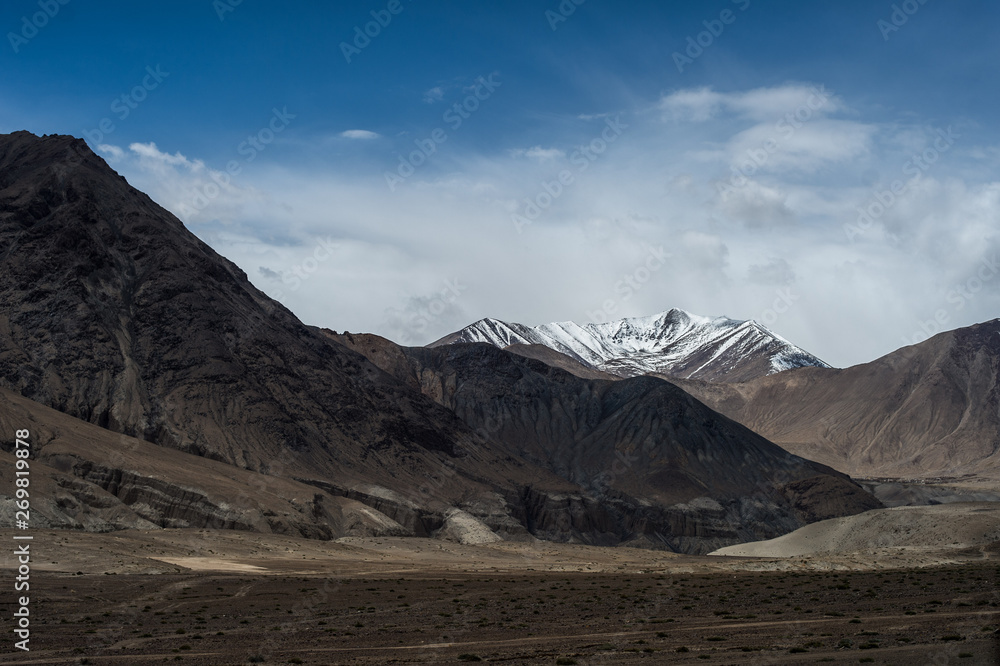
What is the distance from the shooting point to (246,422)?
362 feet

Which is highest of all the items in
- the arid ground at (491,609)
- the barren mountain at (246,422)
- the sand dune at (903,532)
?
the barren mountain at (246,422)

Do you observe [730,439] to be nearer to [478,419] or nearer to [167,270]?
[478,419]

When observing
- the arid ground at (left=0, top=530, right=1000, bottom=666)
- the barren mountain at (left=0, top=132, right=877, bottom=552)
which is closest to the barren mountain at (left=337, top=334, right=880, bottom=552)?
the barren mountain at (left=0, top=132, right=877, bottom=552)

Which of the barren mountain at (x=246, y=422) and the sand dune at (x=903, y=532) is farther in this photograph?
the barren mountain at (x=246, y=422)

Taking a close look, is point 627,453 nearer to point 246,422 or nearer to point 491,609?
point 246,422

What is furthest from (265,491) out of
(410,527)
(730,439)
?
(730,439)

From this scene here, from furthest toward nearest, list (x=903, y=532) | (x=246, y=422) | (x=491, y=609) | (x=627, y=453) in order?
(x=627, y=453)
(x=246, y=422)
(x=903, y=532)
(x=491, y=609)

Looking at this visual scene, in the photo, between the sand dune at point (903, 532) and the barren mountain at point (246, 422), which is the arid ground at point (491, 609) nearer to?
the sand dune at point (903, 532)

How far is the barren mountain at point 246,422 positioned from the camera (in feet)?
329

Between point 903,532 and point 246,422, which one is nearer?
point 903,532

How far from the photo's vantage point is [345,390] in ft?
419

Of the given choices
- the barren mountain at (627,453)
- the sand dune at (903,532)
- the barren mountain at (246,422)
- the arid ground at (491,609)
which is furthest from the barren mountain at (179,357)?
the sand dune at (903,532)

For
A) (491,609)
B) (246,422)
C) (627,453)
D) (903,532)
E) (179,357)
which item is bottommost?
(491,609)

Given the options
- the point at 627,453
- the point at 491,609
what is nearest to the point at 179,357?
the point at 627,453
